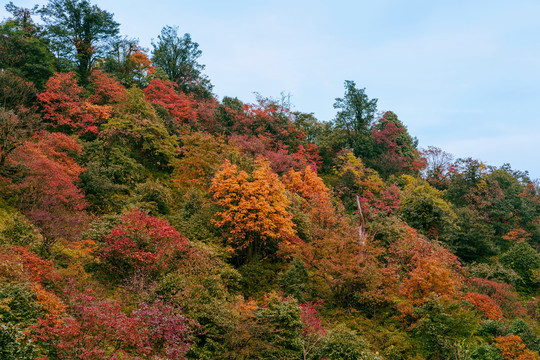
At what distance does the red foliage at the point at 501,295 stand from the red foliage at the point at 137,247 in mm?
15900

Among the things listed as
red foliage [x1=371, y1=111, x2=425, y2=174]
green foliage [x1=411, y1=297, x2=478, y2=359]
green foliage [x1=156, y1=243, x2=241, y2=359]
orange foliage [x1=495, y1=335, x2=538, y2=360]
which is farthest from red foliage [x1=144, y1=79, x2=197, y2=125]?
orange foliage [x1=495, y1=335, x2=538, y2=360]

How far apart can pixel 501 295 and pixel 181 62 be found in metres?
34.5

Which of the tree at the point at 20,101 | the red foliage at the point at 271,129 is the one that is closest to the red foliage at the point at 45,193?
the tree at the point at 20,101

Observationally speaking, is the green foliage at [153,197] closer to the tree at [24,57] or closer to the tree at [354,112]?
the tree at [24,57]

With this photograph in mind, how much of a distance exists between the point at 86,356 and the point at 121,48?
3162cm

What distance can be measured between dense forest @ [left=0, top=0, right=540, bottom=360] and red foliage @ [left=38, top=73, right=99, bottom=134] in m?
0.11

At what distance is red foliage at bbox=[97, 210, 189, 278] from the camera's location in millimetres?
11680

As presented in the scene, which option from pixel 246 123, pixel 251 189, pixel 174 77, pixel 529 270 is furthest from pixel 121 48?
pixel 529 270

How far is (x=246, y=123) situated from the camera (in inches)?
1168

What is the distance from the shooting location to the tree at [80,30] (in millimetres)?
26516

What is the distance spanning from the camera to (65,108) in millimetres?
20719

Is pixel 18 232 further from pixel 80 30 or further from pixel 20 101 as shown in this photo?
pixel 80 30

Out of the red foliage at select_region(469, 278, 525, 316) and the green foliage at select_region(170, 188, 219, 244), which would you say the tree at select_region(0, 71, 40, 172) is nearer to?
the green foliage at select_region(170, 188, 219, 244)

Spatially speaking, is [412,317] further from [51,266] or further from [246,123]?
[246,123]
